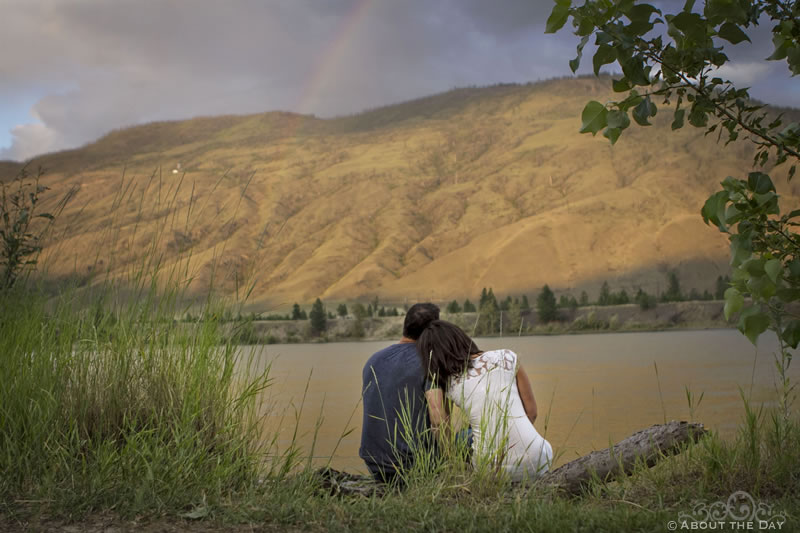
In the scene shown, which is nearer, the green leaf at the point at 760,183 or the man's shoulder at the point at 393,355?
the green leaf at the point at 760,183

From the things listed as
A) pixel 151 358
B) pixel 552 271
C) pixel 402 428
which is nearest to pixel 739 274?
pixel 402 428

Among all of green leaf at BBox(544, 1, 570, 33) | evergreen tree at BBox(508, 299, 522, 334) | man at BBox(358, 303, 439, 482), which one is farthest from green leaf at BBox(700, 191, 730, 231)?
man at BBox(358, 303, 439, 482)

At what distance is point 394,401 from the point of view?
4.78 metres

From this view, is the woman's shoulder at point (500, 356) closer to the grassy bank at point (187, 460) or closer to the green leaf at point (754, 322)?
the grassy bank at point (187, 460)

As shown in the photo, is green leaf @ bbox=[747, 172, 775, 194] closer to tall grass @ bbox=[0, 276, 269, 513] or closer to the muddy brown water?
the muddy brown water

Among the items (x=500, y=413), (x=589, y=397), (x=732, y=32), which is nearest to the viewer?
(x=732, y=32)

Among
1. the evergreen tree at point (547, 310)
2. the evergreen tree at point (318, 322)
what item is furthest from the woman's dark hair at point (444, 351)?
the evergreen tree at point (318, 322)

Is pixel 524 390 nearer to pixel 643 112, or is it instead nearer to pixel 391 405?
pixel 391 405

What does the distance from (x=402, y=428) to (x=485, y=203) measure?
502 feet

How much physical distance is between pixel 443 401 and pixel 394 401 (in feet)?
1.37

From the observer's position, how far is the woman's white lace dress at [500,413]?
165 inches

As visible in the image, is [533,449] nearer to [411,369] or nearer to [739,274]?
[411,369]

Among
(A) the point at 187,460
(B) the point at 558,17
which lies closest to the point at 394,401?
(A) the point at 187,460

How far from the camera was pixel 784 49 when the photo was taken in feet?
9.96
